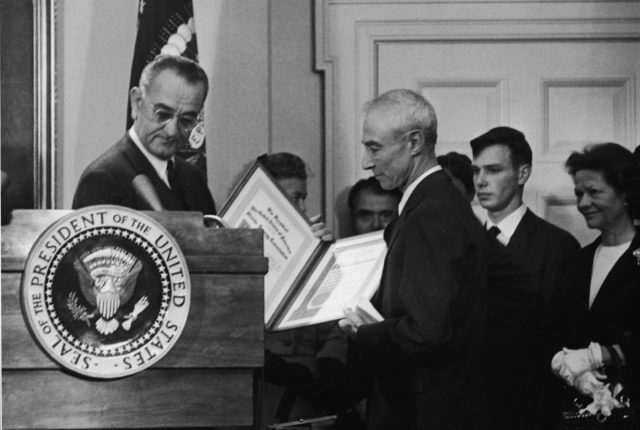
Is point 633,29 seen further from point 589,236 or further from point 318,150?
point 318,150

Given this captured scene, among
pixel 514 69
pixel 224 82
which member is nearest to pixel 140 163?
pixel 224 82

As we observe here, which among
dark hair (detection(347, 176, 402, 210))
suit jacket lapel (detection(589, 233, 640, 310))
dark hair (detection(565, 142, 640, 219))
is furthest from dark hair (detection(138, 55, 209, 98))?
suit jacket lapel (detection(589, 233, 640, 310))

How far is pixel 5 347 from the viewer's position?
2189 mm

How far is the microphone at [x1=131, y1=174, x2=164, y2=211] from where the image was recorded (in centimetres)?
361

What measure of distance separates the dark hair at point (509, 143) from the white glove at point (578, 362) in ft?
3.75

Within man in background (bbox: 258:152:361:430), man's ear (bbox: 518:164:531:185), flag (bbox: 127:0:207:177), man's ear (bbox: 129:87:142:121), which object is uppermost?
flag (bbox: 127:0:207:177)

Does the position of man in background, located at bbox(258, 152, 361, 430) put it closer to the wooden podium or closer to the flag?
the flag

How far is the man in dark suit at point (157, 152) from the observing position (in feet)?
11.9

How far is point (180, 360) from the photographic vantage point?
223 centimetres

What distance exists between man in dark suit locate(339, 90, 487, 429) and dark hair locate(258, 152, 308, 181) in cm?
133

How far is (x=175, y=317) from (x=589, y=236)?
3238 millimetres

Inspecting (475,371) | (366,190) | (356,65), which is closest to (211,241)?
(475,371)

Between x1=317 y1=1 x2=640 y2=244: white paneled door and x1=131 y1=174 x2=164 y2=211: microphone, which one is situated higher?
x1=317 y1=1 x2=640 y2=244: white paneled door

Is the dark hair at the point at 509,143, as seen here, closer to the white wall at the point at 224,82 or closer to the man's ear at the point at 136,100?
the white wall at the point at 224,82
